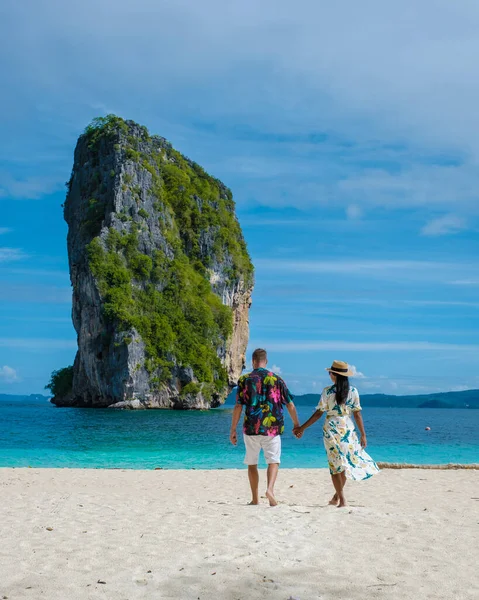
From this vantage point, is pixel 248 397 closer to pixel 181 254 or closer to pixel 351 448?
pixel 351 448

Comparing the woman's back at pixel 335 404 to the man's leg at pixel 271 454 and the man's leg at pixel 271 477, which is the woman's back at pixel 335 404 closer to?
the man's leg at pixel 271 454

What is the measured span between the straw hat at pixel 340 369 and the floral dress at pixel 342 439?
213mm

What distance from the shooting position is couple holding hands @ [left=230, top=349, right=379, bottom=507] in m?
7.49

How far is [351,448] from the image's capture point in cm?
754

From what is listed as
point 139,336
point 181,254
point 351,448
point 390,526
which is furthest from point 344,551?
point 181,254

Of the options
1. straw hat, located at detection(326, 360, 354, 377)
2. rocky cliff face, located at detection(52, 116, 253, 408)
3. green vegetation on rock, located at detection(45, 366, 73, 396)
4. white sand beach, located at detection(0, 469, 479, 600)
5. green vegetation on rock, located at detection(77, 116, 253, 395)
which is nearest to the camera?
white sand beach, located at detection(0, 469, 479, 600)

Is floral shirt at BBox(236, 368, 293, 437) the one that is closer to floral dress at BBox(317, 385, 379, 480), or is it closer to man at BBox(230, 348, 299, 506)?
man at BBox(230, 348, 299, 506)

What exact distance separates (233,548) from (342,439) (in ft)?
7.46

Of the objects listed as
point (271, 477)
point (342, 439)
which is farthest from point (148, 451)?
point (342, 439)

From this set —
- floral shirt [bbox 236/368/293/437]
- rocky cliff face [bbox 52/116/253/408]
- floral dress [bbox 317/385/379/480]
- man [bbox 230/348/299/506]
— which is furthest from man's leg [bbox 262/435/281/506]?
rocky cliff face [bbox 52/116/253/408]

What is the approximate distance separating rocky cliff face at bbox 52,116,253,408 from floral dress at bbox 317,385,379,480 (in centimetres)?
5372

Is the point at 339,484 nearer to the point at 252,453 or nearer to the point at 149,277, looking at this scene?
the point at 252,453

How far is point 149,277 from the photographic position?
2653 inches

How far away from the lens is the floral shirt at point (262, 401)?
25.1 ft
